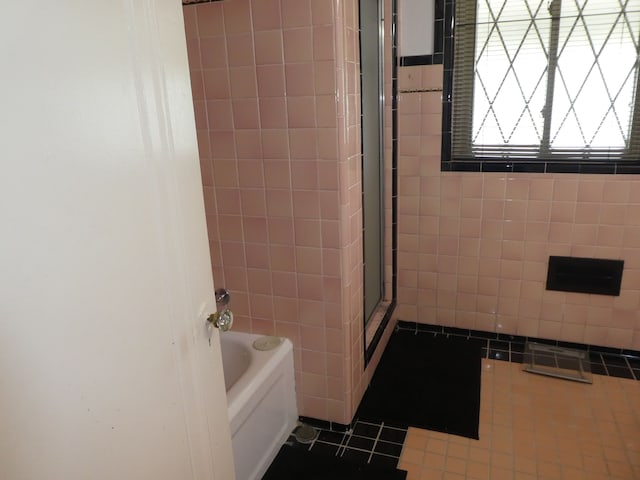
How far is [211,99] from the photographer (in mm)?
1706

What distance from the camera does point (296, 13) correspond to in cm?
151

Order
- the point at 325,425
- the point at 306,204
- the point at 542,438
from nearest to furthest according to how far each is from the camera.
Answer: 1. the point at 306,204
2. the point at 542,438
3. the point at 325,425

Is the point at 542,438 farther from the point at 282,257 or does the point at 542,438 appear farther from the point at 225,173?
the point at 225,173

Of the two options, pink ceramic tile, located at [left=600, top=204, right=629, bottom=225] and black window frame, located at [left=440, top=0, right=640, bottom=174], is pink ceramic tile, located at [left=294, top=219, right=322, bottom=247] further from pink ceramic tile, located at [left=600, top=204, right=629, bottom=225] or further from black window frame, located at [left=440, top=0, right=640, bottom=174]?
pink ceramic tile, located at [left=600, top=204, right=629, bottom=225]

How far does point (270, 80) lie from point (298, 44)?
0.50ft

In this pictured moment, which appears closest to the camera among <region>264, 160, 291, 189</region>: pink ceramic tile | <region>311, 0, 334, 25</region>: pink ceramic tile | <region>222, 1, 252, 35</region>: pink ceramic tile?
<region>311, 0, 334, 25</region>: pink ceramic tile

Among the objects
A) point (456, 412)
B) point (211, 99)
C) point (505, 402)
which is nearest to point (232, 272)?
point (211, 99)

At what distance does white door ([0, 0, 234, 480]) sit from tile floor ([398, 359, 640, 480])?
114cm

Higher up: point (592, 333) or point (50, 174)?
point (50, 174)

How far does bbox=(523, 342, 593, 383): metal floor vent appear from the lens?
2.19 m

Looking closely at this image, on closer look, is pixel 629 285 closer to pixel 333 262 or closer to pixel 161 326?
pixel 333 262

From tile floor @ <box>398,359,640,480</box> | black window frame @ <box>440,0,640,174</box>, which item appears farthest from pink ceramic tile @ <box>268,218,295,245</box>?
black window frame @ <box>440,0,640,174</box>

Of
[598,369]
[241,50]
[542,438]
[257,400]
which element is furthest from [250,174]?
[598,369]

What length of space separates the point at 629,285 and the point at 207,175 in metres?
1.99
